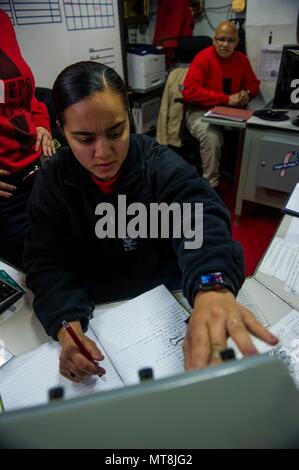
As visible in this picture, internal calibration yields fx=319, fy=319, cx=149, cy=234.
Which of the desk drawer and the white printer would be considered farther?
the white printer

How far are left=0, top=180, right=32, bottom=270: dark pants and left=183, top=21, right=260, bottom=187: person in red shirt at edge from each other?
196 centimetres

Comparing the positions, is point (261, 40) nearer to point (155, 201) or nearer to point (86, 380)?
point (155, 201)

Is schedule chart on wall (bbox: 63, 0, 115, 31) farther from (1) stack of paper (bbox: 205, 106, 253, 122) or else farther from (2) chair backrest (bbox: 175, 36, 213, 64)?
(1) stack of paper (bbox: 205, 106, 253, 122)

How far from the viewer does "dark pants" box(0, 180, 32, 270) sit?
129 centimetres

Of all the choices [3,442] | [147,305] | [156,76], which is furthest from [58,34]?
[3,442]

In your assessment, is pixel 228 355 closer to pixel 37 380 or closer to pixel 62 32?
pixel 37 380

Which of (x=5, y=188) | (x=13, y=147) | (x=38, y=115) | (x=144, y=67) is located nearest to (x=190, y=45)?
(x=144, y=67)

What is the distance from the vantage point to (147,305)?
80 centimetres

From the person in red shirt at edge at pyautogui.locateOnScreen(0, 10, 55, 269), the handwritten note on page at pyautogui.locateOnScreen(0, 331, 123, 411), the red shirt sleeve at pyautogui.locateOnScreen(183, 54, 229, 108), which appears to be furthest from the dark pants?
the red shirt sleeve at pyautogui.locateOnScreen(183, 54, 229, 108)

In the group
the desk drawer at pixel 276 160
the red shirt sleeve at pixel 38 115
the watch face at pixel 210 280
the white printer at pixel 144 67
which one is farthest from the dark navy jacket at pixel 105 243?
the white printer at pixel 144 67

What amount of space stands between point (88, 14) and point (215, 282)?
9.27ft

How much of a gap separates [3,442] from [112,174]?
67 cm

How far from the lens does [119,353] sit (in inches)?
27.6

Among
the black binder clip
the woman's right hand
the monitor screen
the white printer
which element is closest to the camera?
the black binder clip
